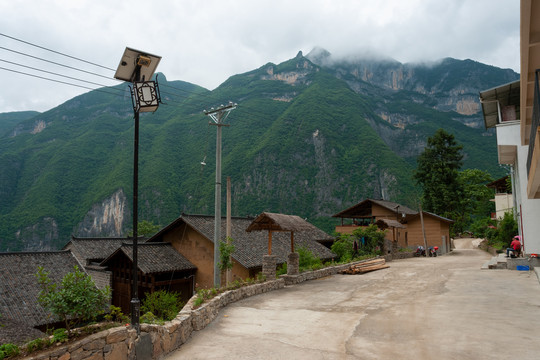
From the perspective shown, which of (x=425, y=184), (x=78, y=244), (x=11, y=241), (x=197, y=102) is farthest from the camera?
(x=197, y=102)

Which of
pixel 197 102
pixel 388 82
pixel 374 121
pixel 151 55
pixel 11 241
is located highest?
pixel 388 82

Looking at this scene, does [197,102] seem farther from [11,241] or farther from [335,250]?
[335,250]

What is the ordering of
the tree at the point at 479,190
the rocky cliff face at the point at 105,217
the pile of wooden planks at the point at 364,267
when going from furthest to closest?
the rocky cliff face at the point at 105,217, the tree at the point at 479,190, the pile of wooden planks at the point at 364,267

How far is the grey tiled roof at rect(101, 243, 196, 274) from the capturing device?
2086 cm

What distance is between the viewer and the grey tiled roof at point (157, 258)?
68.4ft

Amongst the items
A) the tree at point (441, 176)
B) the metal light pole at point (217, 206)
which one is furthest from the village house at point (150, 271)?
the tree at point (441, 176)

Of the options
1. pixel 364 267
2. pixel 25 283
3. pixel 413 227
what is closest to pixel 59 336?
pixel 364 267

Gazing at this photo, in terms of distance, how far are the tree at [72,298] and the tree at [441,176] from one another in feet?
157

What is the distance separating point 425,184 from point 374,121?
84142mm

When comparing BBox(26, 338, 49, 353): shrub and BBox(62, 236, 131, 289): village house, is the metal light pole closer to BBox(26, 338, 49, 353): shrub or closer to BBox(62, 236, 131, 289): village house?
BBox(26, 338, 49, 353): shrub

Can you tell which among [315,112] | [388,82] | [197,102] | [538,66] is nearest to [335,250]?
[538,66]

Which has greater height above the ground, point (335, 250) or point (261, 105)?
point (261, 105)

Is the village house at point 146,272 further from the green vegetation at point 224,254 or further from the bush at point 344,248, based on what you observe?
the bush at point 344,248

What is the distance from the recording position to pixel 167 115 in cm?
13938
